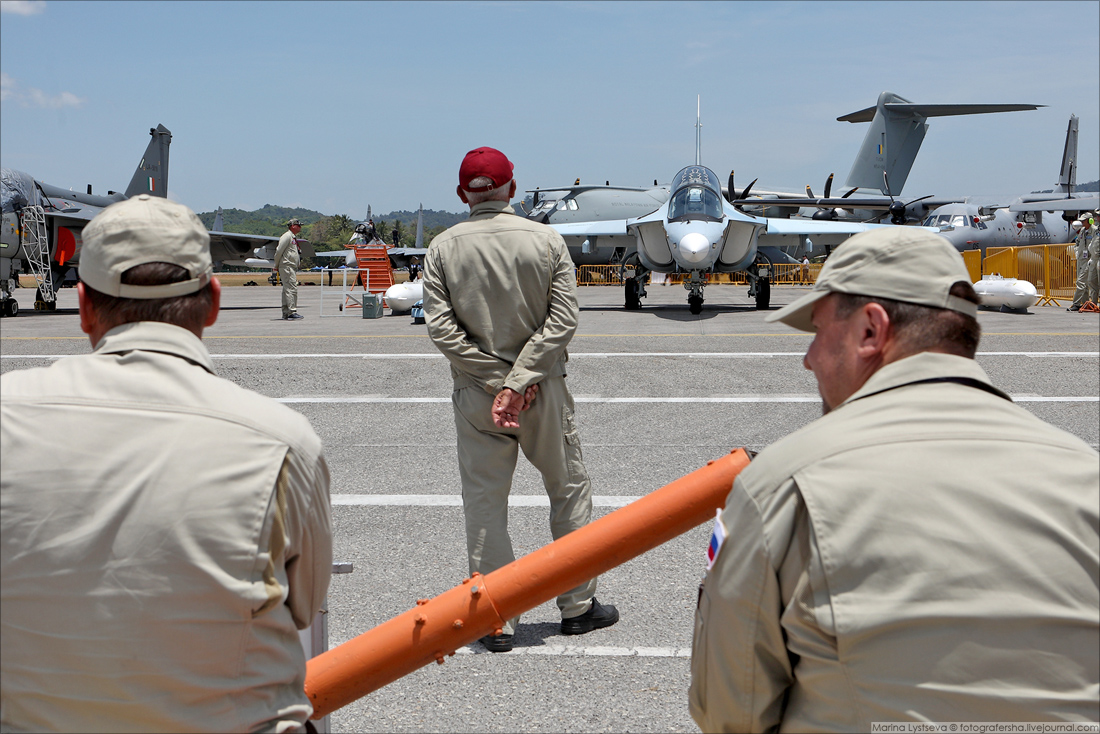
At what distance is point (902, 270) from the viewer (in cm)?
169

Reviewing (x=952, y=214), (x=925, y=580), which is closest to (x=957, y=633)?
(x=925, y=580)

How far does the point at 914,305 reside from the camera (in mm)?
1692

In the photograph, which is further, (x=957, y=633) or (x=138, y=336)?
(x=138, y=336)

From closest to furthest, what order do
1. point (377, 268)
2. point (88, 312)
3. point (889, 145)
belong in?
point (88, 312), point (377, 268), point (889, 145)

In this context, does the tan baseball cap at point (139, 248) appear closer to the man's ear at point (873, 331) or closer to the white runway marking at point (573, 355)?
the man's ear at point (873, 331)

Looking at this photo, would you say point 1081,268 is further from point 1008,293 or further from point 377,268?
point 377,268

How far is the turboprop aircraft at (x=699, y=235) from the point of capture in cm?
1928

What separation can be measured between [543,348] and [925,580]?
262cm

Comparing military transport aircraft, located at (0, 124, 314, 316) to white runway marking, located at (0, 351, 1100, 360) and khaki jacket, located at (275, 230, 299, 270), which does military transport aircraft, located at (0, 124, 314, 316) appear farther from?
white runway marking, located at (0, 351, 1100, 360)

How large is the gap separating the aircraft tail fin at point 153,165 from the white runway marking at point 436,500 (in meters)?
30.0

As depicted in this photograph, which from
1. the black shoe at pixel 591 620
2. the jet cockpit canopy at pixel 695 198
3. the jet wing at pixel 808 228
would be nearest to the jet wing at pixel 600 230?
the jet cockpit canopy at pixel 695 198

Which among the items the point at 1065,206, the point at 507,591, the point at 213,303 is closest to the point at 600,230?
the point at 1065,206

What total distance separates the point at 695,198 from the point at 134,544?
19016 millimetres

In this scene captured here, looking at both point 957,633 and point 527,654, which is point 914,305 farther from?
point 527,654
